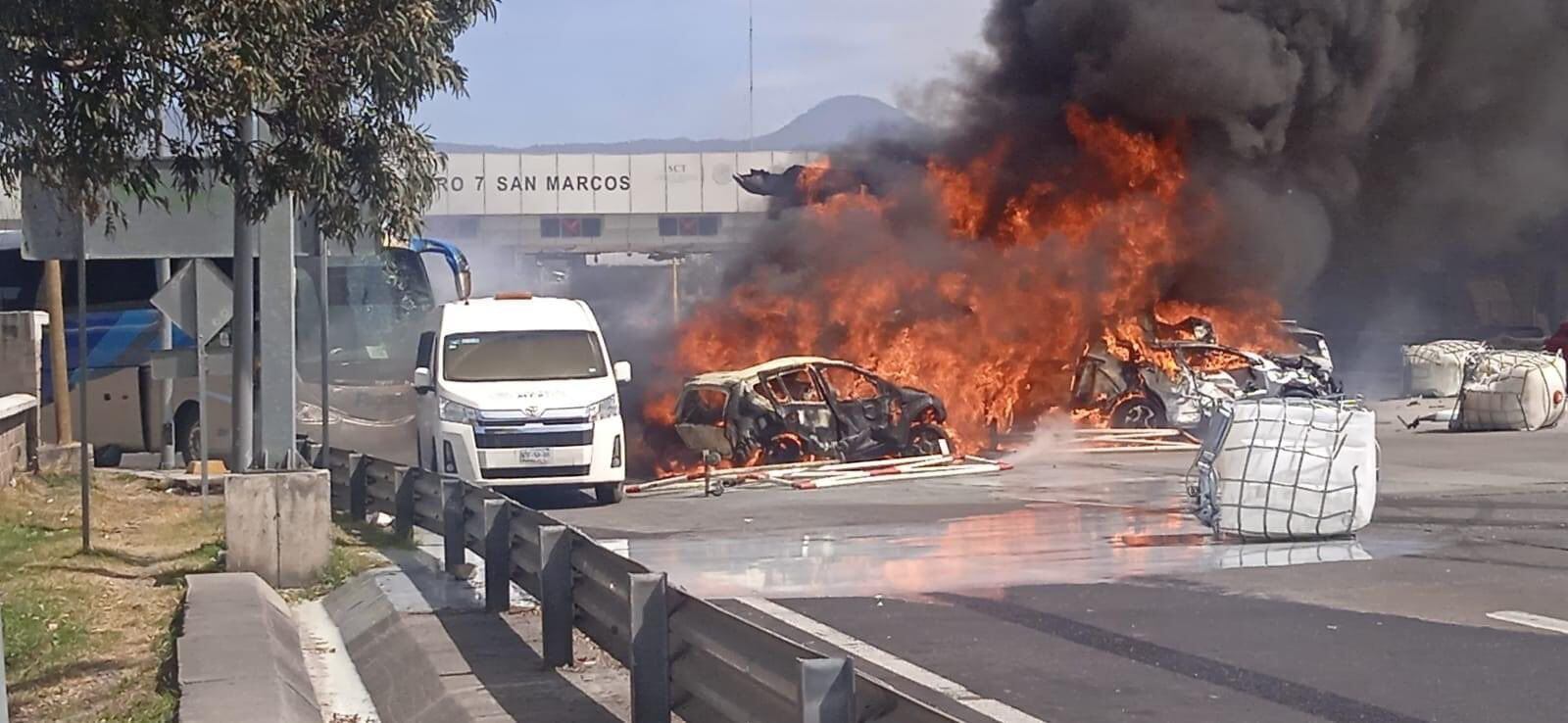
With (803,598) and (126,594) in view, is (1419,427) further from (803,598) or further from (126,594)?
(126,594)

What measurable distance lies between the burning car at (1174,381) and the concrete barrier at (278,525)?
14.5 meters

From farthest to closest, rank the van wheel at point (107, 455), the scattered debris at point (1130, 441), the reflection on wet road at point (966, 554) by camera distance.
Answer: the scattered debris at point (1130, 441)
the van wheel at point (107, 455)
the reflection on wet road at point (966, 554)

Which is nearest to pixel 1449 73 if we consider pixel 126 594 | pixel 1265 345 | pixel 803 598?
pixel 1265 345

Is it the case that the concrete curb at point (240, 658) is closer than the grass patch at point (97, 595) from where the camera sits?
Yes

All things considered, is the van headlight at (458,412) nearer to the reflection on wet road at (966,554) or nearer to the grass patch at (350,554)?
the grass patch at (350,554)

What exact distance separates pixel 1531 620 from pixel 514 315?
449 inches

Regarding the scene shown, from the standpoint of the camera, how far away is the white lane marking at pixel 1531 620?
30.8 feet

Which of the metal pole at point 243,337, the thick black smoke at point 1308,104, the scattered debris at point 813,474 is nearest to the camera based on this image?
the metal pole at point 243,337

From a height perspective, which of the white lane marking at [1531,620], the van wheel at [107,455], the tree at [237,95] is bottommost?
the van wheel at [107,455]

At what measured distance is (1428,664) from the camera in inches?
334

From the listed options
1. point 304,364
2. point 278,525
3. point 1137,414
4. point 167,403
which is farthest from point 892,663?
point 1137,414

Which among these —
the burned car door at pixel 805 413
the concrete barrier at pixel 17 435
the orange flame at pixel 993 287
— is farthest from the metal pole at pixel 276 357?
the orange flame at pixel 993 287

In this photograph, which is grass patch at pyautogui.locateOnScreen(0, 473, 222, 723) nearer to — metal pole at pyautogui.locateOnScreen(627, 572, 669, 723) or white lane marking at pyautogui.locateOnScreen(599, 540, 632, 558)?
metal pole at pyautogui.locateOnScreen(627, 572, 669, 723)

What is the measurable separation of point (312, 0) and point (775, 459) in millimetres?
12976
